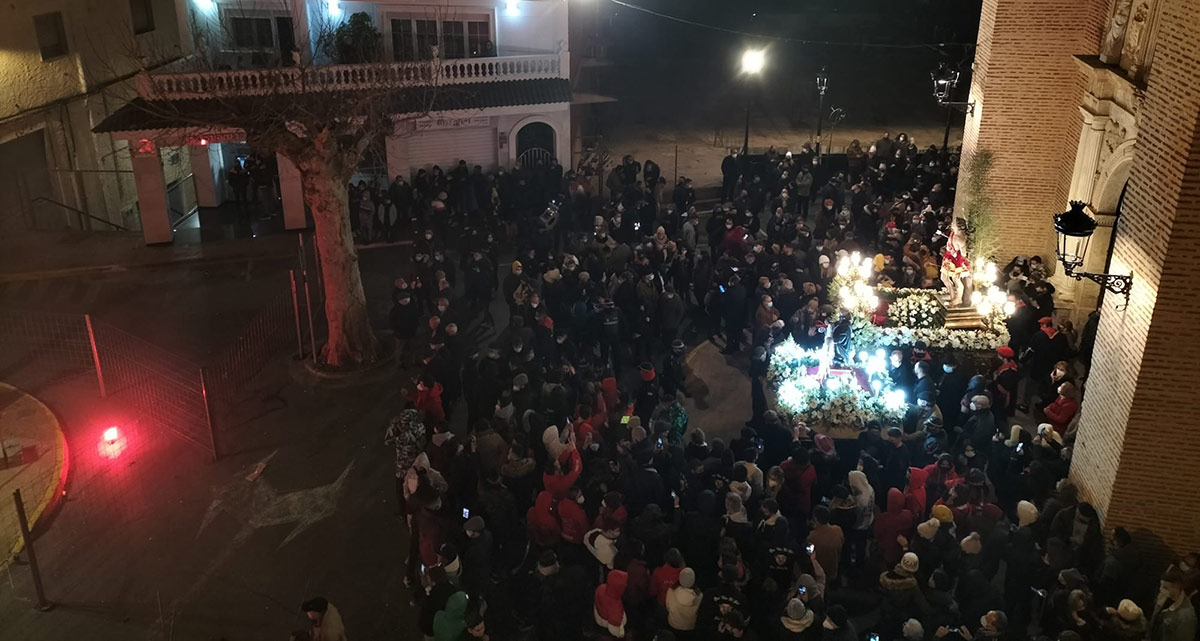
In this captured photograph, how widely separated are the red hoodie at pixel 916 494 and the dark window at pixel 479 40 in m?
17.7

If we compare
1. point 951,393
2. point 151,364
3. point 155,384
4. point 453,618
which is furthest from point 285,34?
point 453,618

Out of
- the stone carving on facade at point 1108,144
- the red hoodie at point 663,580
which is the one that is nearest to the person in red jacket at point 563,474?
the red hoodie at point 663,580

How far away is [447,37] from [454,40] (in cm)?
18

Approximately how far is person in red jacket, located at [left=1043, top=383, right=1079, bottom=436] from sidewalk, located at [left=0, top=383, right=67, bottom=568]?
1307 centimetres

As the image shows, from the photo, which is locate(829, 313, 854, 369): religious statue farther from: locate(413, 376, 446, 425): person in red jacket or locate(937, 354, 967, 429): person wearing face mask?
locate(413, 376, 446, 425): person in red jacket

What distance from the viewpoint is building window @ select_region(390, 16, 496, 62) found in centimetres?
2458

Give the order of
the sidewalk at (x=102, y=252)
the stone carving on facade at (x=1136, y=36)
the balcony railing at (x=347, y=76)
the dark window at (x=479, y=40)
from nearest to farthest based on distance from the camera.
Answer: the stone carving on facade at (x=1136, y=36), the balcony railing at (x=347, y=76), the sidewalk at (x=102, y=252), the dark window at (x=479, y=40)

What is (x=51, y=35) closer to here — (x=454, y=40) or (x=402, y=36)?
(x=402, y=36)

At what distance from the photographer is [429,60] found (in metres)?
22.2

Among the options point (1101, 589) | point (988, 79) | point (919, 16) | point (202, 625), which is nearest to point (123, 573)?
point (202, 625)

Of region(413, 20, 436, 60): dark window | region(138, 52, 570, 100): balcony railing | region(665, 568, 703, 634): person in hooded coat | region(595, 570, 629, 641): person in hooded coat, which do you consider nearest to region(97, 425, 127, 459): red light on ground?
region(138, 52, 570, 100): balcony railing

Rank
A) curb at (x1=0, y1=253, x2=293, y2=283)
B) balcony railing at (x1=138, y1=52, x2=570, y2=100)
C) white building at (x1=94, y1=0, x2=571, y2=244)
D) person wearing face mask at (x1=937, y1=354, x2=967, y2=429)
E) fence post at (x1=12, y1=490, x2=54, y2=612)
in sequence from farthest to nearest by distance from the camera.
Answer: white building at (x1=94, y1=0, x2=571, y2=244), curb at (x1=0, y1=253, x2=293, y2=283), balcony railing at (x1=138, y1=52, x2=570, y2=100), person wearing face mask at (x1=937, y1=354, x2=967, y2=429), fence post at (x1=12, y1=490, x2=54, y2=612)

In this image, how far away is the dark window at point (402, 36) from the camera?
24500 mm

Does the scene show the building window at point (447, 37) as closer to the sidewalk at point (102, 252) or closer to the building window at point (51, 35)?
the sidewalk at point (102, 252)
